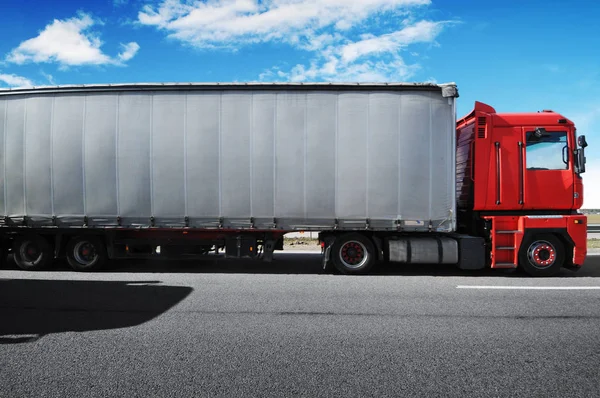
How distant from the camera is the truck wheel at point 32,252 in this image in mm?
8766

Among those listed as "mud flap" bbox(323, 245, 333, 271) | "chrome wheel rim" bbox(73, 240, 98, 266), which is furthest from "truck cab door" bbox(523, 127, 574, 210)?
"chrome wheel rim" bbox(73, 240, 98, 266)

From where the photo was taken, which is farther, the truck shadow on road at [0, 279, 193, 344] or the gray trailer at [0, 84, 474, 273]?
the gray trailer at [0, 84, 474, 273]

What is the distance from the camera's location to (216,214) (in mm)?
8188

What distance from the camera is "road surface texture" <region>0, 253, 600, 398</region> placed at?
3.15m

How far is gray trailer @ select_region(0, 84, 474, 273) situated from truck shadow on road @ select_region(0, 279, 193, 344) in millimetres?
1662

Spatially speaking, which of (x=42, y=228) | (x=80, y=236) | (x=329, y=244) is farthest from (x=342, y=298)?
(x=42, y=228)

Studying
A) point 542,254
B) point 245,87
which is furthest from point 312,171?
point 542,254

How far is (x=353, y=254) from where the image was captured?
8.28 meters

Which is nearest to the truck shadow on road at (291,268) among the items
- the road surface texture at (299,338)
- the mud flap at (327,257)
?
the mud flap at (327,257)

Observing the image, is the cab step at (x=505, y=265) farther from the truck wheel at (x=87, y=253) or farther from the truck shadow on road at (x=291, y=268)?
the truck wheel at (x=87, y=253)

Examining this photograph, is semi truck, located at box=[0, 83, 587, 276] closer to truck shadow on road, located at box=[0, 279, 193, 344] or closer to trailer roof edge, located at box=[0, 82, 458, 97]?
trailer roof edge, located at box=[0, 82, 458, 97]

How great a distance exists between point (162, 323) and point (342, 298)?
2.67 m

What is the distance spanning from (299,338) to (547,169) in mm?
6689

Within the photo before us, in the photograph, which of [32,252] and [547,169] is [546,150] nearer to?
[547,169]
